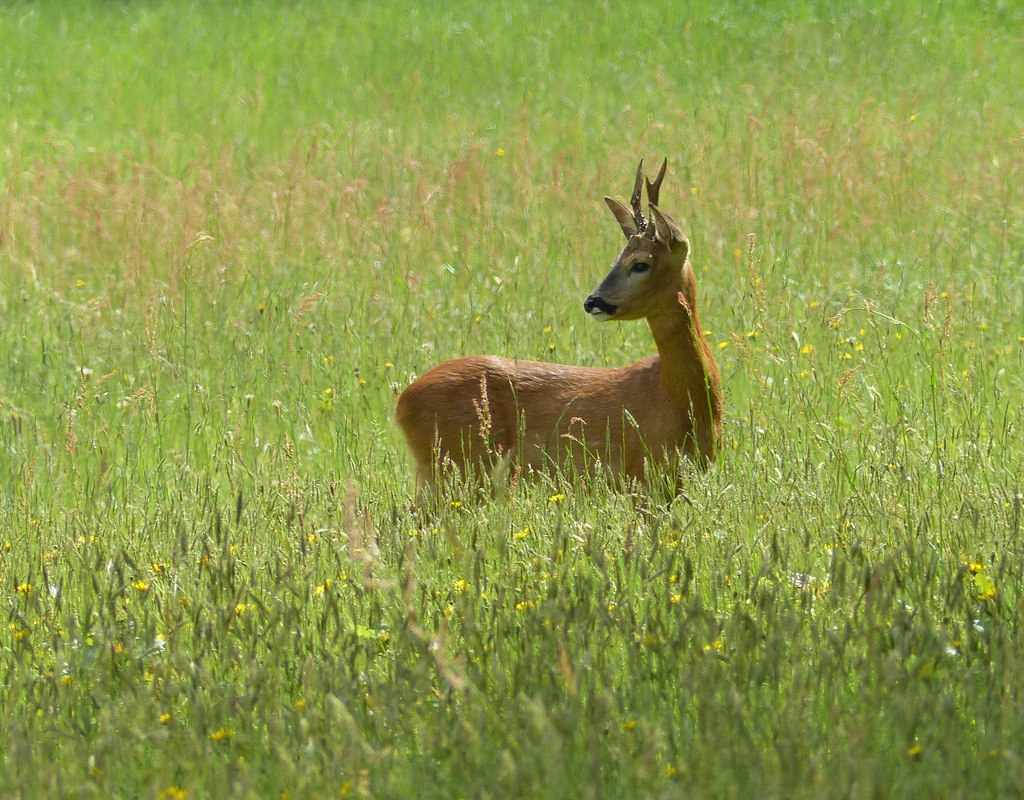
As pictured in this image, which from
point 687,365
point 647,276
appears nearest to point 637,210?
point 647,276

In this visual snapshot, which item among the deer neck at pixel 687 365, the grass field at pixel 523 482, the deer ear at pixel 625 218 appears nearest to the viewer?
the grass field at pixel 523 482

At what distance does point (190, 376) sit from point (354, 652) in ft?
14.0

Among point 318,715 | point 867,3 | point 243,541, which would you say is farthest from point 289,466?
point 867,3

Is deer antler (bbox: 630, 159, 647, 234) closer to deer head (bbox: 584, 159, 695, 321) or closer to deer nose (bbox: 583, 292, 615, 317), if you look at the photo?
deer head (bbox: 584, 159, 695, 321)

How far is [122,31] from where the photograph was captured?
61.2 feet

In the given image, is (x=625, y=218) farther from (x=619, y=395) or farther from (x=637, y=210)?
(x=619, y=395)

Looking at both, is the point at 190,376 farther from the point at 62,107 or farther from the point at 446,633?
the point at 62,107

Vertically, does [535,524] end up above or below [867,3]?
below

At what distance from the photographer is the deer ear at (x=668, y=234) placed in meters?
4.98

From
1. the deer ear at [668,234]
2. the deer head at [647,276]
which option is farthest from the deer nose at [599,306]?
the deer ear at [668,234]

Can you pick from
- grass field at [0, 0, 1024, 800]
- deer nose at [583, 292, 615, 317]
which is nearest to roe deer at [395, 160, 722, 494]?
deer nose at [583, 292, 615, 317]

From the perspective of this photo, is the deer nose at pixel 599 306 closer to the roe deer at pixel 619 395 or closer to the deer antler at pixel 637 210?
the roe deer at pixel 619 395

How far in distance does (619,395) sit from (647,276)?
446mm

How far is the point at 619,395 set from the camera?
16.7 feet
